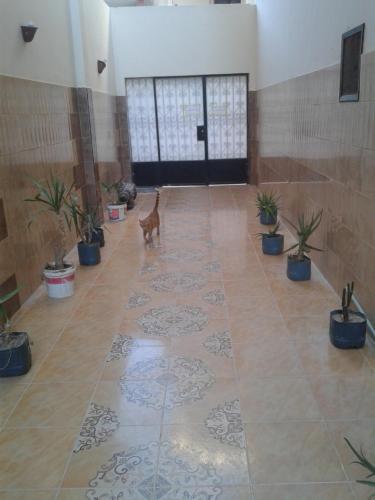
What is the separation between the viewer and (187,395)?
8.31 ft

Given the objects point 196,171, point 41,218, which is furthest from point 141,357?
point 196,171

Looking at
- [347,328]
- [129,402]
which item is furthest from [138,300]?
[347,328]

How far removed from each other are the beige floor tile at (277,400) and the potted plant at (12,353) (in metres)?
1.29

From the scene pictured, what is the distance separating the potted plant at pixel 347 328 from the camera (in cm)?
285

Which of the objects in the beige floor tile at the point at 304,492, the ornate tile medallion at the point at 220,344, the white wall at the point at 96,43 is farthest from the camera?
the white wall at the point at 96,43

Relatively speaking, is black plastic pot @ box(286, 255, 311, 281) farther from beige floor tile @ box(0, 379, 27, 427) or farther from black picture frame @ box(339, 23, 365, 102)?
beige floor tile @ box(0, 379, 27, 427)

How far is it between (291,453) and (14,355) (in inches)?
65.1

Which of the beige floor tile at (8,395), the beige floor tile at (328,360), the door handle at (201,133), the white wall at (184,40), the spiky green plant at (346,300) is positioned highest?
the white wall at (184,40)

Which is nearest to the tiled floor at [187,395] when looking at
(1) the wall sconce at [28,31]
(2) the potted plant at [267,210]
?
(2) the potted plant at [267,210]

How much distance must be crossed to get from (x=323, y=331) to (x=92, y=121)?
4.30 meters

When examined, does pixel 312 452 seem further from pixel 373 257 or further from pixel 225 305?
pixel 225 305

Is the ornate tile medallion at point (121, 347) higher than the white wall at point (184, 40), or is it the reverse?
the white wall at point (184, 40)

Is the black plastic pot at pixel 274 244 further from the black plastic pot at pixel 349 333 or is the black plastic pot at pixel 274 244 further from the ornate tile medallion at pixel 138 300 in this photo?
the black plastic pot at pixel 349 333

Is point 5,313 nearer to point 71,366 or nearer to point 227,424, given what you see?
point 71,366
